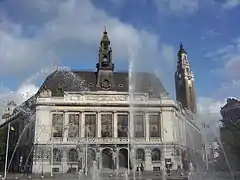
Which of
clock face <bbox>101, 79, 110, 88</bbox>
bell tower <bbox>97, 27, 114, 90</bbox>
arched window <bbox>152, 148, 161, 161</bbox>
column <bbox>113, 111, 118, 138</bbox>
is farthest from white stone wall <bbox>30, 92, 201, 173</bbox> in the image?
bell tower <bbox>97, 27, 114, 90</bbox>

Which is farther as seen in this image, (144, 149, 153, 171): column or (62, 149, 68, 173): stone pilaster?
(144, 149, 153, 171): column

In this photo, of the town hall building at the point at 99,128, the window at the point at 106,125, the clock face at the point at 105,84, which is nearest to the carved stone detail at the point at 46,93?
the town hall building at the point at 99,128

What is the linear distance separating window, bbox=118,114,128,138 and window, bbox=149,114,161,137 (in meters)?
5.99

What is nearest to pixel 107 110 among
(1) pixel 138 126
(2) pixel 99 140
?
(2) pixel 99 140

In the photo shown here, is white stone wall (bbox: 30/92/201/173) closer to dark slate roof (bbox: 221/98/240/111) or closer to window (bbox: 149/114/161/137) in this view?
window (bbox: 149/114/161/137)

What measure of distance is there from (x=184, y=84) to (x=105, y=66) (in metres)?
63.9

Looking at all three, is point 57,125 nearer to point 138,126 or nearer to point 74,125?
point 74,125

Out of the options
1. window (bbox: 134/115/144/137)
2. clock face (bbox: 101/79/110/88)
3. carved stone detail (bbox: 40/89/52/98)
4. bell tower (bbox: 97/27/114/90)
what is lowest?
window (bbox: 134/115/144/137)

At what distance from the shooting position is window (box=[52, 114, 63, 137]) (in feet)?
277

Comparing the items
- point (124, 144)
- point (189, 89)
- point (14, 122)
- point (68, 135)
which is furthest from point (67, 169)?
point (189, 89)

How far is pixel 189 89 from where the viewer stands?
6083 inches

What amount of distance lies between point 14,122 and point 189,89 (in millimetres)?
77356

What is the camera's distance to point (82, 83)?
94688 millimetres

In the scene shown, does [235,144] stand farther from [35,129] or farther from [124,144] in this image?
[35,129]
